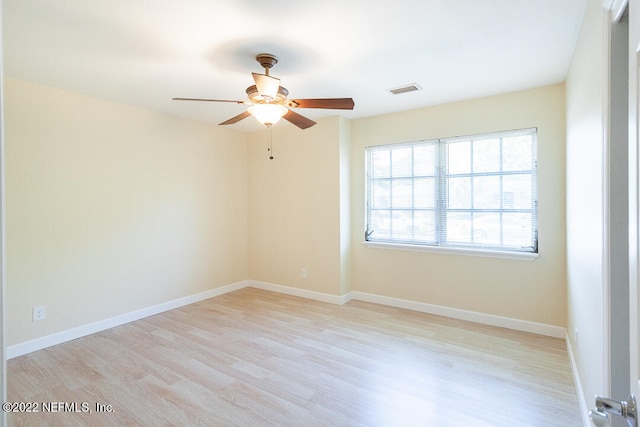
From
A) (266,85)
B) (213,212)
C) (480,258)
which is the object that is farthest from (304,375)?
(213,212)

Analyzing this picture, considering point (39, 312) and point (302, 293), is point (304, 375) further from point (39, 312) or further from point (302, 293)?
point (39, 312)

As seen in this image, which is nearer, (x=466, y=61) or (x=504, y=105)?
(x=466, y=61)

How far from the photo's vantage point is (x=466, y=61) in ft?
8.88

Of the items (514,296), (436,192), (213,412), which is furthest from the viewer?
(436,192)

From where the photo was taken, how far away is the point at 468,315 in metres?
3.74

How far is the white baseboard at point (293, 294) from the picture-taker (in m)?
3.16

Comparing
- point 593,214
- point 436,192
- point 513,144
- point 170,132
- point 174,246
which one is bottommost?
point 174,246

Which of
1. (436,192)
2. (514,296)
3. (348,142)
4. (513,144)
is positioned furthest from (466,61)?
(514,296)

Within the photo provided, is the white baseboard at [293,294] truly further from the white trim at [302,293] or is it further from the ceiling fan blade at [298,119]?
the ceiling fan blade at [298,119]

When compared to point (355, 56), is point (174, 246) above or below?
below

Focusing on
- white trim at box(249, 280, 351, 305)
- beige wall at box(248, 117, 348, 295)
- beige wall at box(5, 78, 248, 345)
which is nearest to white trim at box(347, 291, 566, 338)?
white trim at box(249, 280, 351, 305)

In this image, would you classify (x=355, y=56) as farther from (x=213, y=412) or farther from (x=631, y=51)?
(x=213, y=412)

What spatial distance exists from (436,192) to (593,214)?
221 centimetres

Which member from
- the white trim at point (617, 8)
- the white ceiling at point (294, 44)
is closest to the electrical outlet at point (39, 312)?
the white ceiling at point (294, 44)
